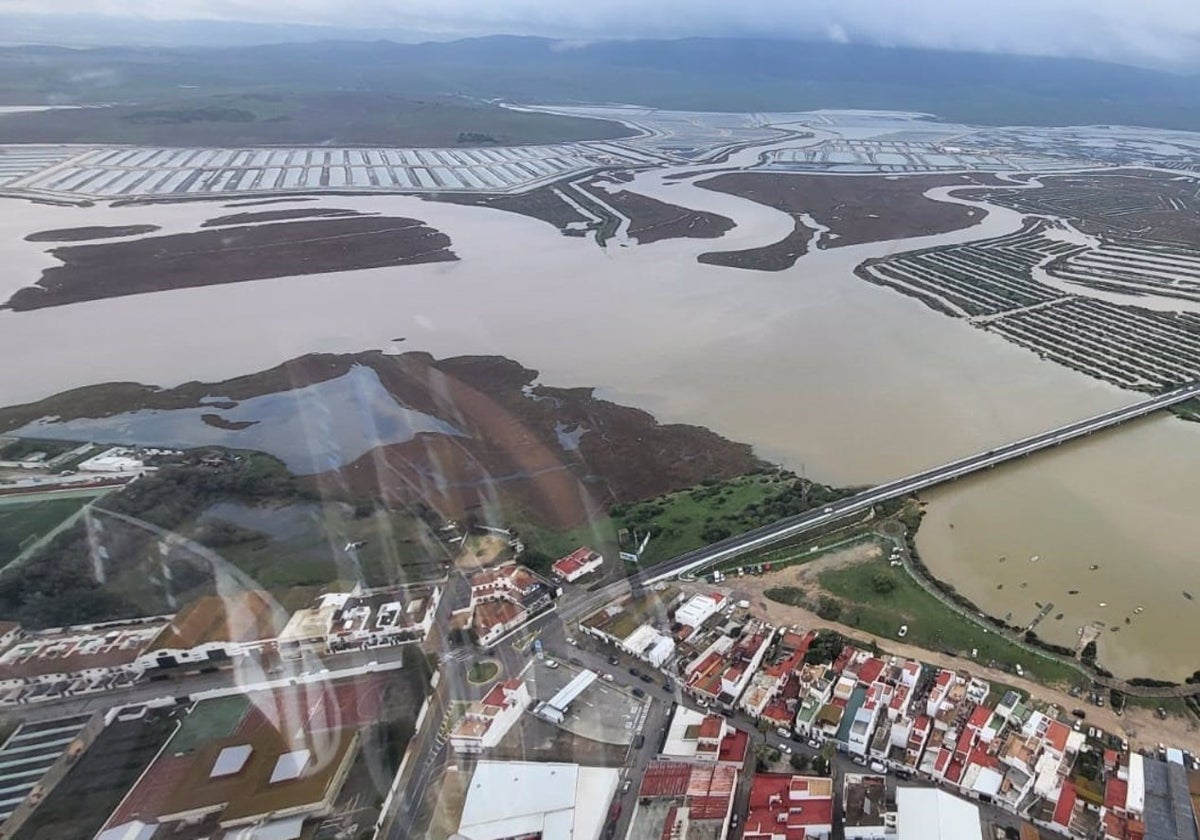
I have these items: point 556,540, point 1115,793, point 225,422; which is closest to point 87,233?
point 225,422

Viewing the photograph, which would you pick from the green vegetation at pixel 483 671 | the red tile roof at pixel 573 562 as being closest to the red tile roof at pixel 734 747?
the green vegetation at pixel 483 671

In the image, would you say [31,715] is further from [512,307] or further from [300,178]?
[300,178]

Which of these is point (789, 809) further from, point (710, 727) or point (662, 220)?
point (662, 220)

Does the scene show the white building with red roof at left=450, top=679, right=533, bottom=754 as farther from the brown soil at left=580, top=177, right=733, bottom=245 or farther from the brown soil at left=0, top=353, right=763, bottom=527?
the brown soil at left=580, top=177, right=733, bottom=245

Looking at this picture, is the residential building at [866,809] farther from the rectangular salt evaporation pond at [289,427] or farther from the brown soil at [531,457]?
the rectangular salt evaporation pond at [289,427]

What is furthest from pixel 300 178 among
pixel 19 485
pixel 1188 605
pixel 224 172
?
pixel 1188 605

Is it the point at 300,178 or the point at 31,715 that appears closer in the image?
the point at 31,715
